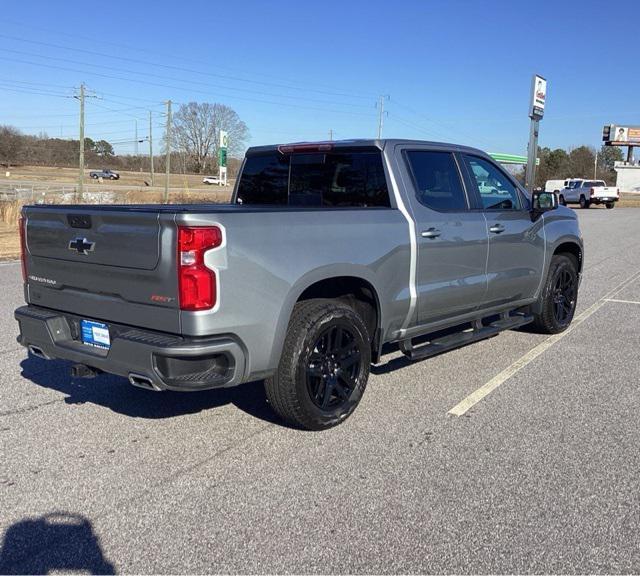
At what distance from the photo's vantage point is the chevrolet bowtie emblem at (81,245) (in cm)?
383

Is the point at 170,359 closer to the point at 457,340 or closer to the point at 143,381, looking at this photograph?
the point at 143,381

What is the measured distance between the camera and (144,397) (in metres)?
4.85

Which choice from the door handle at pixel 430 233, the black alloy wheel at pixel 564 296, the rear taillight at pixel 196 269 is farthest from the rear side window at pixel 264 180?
the black alloy wheel at pixel 564 296

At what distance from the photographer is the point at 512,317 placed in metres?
6.36

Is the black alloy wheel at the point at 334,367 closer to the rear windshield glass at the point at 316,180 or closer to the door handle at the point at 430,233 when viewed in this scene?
the door handle at the point at 430,233

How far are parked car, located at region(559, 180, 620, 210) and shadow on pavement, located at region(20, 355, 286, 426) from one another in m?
42.9

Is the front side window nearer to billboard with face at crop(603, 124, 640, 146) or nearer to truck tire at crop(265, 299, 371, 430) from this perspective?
truck tire at crop(265, 299, 371, 430)

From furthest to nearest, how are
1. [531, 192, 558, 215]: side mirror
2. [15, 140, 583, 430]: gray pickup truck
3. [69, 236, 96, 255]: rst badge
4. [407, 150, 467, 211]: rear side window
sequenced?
[531, 192, 558, 215]: side mirror, [407, 150, 467, 211]: rear side window, [69, 236, 96, 255]: rst badge, [15, 140, 583, 430]: gray pickup truck

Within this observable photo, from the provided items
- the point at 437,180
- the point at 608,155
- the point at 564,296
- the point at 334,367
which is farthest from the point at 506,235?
the point at 608,155

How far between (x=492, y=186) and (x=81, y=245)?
3.71 meters

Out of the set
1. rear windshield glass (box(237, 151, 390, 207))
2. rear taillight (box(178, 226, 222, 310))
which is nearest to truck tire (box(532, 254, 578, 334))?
rear windshield glass (box(237, 151, 390, 207))

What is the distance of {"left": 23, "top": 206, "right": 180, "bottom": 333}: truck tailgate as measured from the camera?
11.4 ft

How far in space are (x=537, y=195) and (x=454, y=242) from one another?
5.12 ft

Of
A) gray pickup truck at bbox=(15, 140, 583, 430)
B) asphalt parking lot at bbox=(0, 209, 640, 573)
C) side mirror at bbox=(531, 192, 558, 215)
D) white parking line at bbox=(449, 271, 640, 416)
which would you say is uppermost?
side mirror at bbox=(531, 192, 558, 215)
